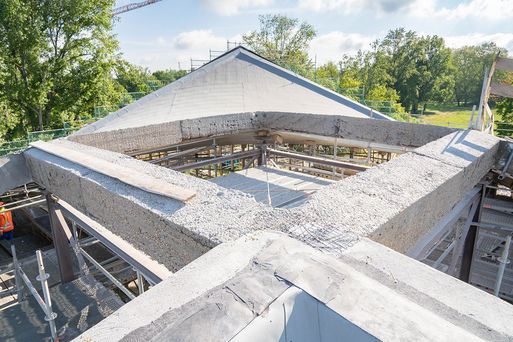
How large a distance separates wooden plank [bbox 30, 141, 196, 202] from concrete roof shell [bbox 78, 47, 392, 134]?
3.13m

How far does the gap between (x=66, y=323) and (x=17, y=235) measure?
34.8ft

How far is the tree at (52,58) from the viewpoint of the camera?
54.2ft

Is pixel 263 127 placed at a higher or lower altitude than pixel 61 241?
higher

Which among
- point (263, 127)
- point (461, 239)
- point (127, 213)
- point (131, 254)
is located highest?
point (263, 127)

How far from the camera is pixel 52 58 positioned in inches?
730

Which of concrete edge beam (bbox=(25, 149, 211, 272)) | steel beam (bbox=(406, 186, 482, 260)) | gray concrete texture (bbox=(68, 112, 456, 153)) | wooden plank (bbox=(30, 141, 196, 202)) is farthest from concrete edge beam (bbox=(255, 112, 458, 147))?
concrete edge beam (bbox=(25, 149, 211, 272))

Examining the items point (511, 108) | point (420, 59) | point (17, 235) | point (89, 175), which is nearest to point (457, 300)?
point (89, 175)

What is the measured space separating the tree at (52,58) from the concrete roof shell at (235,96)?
502 inches

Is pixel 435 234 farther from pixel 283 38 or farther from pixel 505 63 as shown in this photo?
pixel 283 38

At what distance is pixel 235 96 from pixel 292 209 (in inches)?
299

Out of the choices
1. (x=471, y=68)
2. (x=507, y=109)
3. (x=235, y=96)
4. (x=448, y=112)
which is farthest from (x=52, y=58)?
(x=471, y=68)

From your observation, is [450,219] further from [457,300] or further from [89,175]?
[89,175]

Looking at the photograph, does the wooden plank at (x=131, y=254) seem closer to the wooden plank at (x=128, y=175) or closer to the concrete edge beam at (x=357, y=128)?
the wooden plank at (x=128, y=175)

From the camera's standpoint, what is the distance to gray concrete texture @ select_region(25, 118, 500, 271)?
2.03 m
